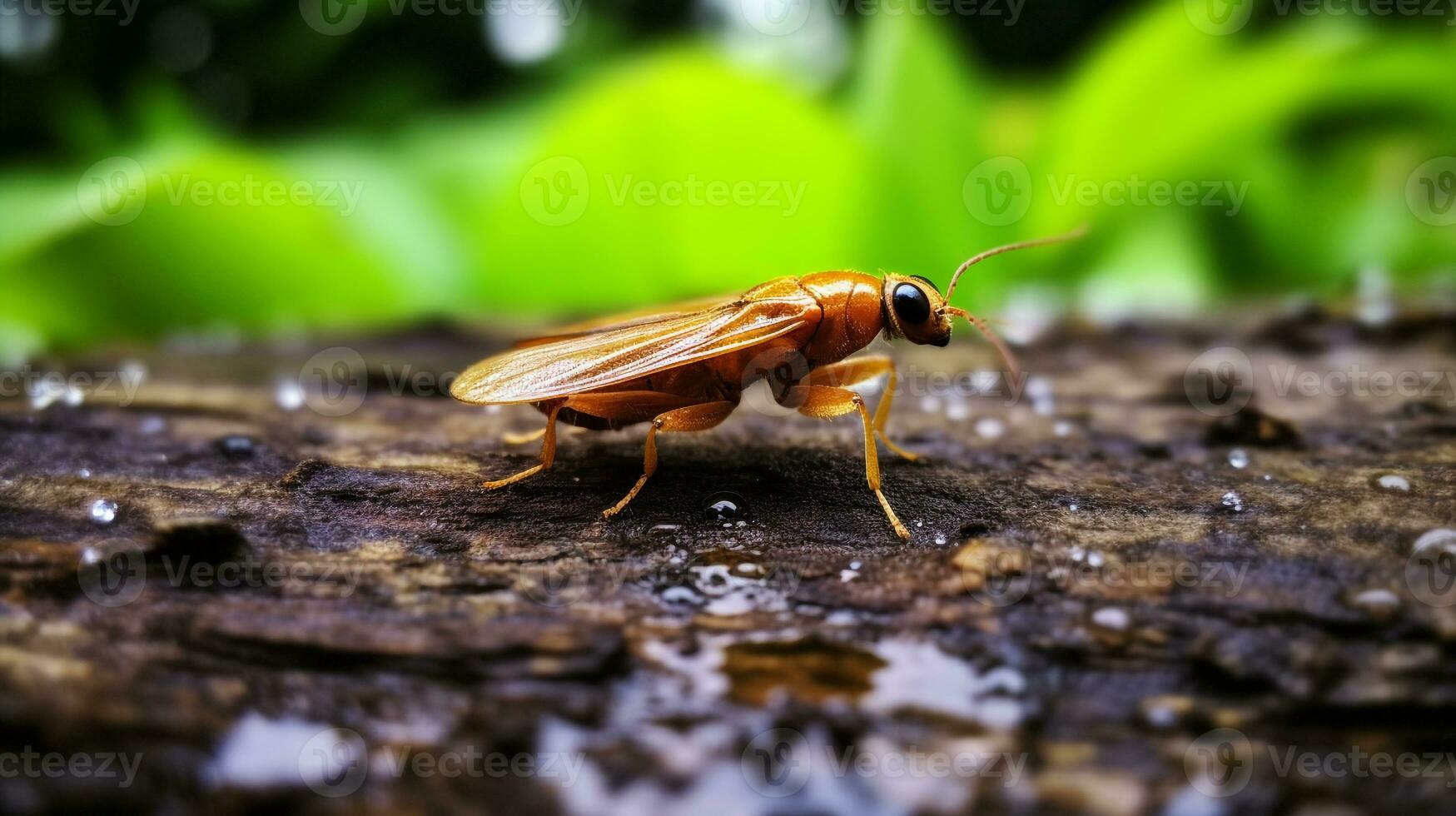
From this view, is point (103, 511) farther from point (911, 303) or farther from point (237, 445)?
point (911, 303)

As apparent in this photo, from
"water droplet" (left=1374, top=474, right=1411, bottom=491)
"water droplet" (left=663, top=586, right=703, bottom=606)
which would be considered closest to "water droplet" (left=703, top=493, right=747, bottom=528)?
"water droplet" (left=663, top=586, right=703, bottom=606)

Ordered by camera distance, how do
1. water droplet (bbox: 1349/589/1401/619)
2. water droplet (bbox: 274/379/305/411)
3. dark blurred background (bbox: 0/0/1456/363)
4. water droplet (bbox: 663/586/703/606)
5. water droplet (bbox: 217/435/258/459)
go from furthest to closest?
dark blurred background (bbox: 0/0/1456/363) < water droplet (bbox: 274/379/305/411) < water droplet (bbox: 217/435/258/459) < water droplet (bbox: 663/586/703/606) < water droplet (bbox: 1349/589/1401/619)

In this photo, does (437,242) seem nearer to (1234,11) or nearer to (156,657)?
(156,657)

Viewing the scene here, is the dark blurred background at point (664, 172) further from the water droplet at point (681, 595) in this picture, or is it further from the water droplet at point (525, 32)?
the water droplet at point (681, 595)

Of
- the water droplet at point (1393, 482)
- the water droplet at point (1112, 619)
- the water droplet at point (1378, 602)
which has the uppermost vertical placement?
the water droplet at point (1393, 482)

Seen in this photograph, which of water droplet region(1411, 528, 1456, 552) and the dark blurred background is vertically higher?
the dark blurred background

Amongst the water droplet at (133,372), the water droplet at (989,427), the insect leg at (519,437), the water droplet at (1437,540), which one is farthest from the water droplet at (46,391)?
the water droplet at (1437,540)

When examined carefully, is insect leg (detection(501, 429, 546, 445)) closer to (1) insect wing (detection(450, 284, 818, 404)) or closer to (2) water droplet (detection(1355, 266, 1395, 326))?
(1) insect wing (detection(450, 284, 818, 404))
